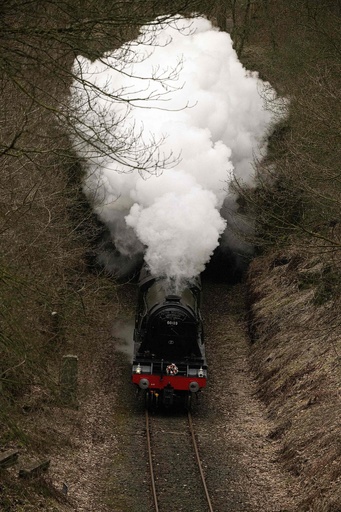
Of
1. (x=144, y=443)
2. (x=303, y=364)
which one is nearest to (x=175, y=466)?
(x=144, y=443)

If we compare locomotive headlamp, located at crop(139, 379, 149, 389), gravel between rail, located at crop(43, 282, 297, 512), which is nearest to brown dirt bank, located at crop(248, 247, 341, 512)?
gravel between rail, located at crop(43, 282, 297, 512)

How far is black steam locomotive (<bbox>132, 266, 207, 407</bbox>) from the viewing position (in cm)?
1350

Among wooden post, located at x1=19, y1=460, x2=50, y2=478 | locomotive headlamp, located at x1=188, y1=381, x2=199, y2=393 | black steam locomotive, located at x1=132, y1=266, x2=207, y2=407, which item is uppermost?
black steam locomotive, located at x1=132, y1=266, x2=207, y2=407

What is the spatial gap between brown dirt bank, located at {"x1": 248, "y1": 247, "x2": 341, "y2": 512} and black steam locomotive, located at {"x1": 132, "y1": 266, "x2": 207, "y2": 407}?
1.79 metres

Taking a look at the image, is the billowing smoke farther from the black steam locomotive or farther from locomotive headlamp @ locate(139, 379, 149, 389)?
locomotive headlamp @ locate(139, 379, 149, 389)

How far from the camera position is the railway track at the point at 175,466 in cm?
1066

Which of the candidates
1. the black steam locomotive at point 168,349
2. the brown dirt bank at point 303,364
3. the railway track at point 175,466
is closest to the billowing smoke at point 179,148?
the black steam locomotive at point 168,349

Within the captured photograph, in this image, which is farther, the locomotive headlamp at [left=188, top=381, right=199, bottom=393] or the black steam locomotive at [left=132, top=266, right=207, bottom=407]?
the locomotive headlamp at [left=188, top=381, right=199, bottom=393]

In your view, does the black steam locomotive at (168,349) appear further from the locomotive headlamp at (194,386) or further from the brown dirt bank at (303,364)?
the brown dirt bank at (303,364)

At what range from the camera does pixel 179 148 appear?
16953 millimetres

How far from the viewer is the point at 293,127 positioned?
1667 cm

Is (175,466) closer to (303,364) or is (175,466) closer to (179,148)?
(303,364)

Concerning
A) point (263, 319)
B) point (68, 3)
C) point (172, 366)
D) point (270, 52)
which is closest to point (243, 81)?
point (270, 52)

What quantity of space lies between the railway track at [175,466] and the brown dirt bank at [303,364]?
57.1 inches
